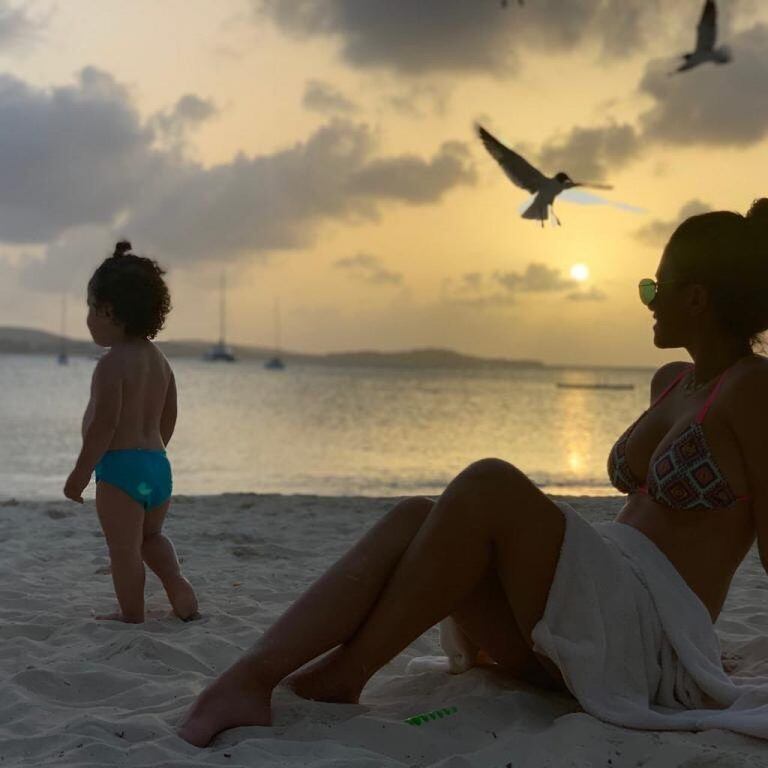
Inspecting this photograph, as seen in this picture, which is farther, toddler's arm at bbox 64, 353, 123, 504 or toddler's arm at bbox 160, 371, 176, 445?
toddler's arm at bbox 160, 371, 176, 445

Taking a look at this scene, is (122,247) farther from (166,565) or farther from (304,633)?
(304,633)

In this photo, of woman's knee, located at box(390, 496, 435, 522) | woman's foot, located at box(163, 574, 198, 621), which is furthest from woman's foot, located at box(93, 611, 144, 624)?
woman's knee, located at box(390, 496, 435, 522)

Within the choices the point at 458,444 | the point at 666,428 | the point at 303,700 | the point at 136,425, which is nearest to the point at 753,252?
the point at 666,428

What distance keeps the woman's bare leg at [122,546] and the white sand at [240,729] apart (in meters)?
0.12

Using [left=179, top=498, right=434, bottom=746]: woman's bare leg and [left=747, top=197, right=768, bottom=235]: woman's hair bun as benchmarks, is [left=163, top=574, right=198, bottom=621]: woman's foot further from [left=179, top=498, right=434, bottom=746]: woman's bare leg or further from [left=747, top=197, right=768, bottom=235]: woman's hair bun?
[left=747, top=197, right=768, bottom=235]: woman's hair bun

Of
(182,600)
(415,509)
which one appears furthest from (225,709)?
(182,600)

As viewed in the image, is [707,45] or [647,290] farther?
[707,45]

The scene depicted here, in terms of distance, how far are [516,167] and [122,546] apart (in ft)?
11.1

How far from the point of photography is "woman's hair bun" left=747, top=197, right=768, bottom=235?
2312 millimetres

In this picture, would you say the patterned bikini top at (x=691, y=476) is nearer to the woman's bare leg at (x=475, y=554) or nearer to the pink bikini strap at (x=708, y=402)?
the pink bikini strap at (x=708, y=402)

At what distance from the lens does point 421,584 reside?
2240 millimetres

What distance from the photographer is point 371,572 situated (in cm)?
227

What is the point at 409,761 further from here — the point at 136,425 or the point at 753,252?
the point at 136,425

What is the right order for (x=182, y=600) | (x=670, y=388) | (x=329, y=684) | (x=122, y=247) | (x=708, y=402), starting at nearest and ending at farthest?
1. (x=708, y=402)
2. (x=329, y=684)
3. (x=670, y=388)
4. (x=182, y=600)
5. (x=122, y=247)
